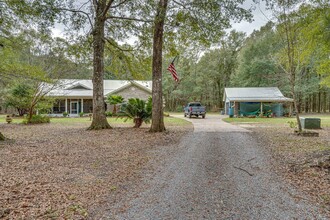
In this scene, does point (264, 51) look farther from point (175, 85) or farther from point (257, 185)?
point (257, 185)

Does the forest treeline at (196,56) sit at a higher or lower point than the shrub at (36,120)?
higher

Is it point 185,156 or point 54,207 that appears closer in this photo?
point 54,207

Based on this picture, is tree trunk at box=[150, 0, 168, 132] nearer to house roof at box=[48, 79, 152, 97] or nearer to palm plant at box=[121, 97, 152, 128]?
palm plant at box=[121, 97, 152, 128]

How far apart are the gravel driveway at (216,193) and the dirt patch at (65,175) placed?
2.04 ft

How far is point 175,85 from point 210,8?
1368 inches

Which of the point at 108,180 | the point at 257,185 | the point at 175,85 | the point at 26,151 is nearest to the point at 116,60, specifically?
the point at 26,151

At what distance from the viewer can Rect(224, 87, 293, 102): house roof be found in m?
27.5

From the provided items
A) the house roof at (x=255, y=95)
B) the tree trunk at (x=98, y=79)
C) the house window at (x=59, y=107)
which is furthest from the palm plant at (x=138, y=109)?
the house window at (x=59, y=107)

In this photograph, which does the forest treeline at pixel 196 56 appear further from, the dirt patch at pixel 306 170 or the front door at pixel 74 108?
the front door at pixel 74 108

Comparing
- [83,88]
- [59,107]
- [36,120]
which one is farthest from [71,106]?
[36,120]

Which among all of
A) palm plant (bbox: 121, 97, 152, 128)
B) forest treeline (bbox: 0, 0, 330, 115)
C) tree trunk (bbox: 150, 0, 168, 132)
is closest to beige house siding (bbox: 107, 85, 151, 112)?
forest treeline (bbox: 0, 0, 330, 115)

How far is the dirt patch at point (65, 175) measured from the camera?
11.5 feet

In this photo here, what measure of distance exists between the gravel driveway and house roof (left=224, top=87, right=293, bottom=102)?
22.4m

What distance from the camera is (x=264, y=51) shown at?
39.6 meters
